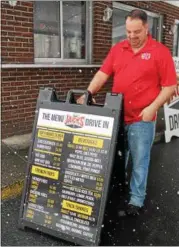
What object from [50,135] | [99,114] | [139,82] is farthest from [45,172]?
[139,82]

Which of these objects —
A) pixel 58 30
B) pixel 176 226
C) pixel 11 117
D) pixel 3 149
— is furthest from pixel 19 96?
pixel 176 226

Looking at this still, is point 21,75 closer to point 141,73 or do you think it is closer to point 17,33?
point 17,33

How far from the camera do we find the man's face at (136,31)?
3.00 metres

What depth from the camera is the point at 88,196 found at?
2.78m

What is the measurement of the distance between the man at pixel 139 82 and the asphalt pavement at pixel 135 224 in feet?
0.63

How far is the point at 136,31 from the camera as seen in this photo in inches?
119

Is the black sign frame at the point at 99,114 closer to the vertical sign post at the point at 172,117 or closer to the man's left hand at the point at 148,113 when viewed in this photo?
the man's left hand at the point at 148,113

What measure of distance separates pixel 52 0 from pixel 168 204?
4.42m

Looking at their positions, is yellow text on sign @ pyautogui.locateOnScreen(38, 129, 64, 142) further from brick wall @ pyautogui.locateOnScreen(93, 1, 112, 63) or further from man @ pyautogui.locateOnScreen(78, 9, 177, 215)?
brick wall @ pyautogui.locateOnScreen(93, 1, 112, 63)

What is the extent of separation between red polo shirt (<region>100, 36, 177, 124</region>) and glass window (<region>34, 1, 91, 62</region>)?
310 centimetres

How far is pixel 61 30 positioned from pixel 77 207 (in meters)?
4.39

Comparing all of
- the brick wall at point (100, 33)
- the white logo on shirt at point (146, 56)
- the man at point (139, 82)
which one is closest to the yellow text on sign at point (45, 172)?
the man at point (139, 82)

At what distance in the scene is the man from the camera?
3014 mm

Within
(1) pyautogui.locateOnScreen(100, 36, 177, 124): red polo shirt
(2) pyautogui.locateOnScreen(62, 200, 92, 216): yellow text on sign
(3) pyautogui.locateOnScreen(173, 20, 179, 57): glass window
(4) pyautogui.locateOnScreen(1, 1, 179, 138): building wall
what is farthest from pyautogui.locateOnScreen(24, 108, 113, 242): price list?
(3) pyautogui.locateOnScreen(173, 20, 179, 57): glass window
